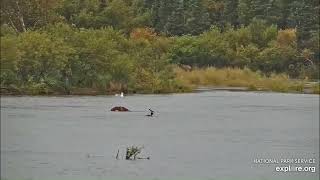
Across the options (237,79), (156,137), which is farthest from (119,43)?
(156,137)

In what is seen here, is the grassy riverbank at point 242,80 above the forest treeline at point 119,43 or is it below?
below

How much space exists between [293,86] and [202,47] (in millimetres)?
5717

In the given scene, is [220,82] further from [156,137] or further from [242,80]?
[156,137]

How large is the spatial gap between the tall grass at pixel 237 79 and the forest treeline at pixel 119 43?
26cm

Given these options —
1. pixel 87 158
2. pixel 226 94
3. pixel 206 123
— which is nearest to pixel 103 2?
pixel 226 94

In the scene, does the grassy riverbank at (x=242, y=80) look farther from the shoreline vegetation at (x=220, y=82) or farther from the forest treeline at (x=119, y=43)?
the forest treeline at (x=119, y=43)

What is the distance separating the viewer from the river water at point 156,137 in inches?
477

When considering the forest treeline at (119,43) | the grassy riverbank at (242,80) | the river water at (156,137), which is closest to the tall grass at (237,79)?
the grassy riverbank at (242,80)

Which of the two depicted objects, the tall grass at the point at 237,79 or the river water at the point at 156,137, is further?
the tall grass at the point at 237,79

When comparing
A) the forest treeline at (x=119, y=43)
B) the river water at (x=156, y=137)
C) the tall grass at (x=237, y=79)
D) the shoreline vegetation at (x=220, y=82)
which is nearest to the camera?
the river water at (x=156, y=137)

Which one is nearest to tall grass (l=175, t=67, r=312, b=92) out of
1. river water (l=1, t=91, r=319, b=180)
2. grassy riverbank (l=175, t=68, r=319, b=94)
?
grassy riverbank (l=175, t=68, r=319, b=94)

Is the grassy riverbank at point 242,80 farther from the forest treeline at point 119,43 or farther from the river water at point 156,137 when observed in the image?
the river water at point 156,137

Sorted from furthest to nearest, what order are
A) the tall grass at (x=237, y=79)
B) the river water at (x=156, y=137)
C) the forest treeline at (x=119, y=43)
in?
the tall grass at (x=237, y=79), the forest treeline at (x=119, y=43), the river water at (x=156, y=137)

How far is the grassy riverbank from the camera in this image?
80.8 ft
